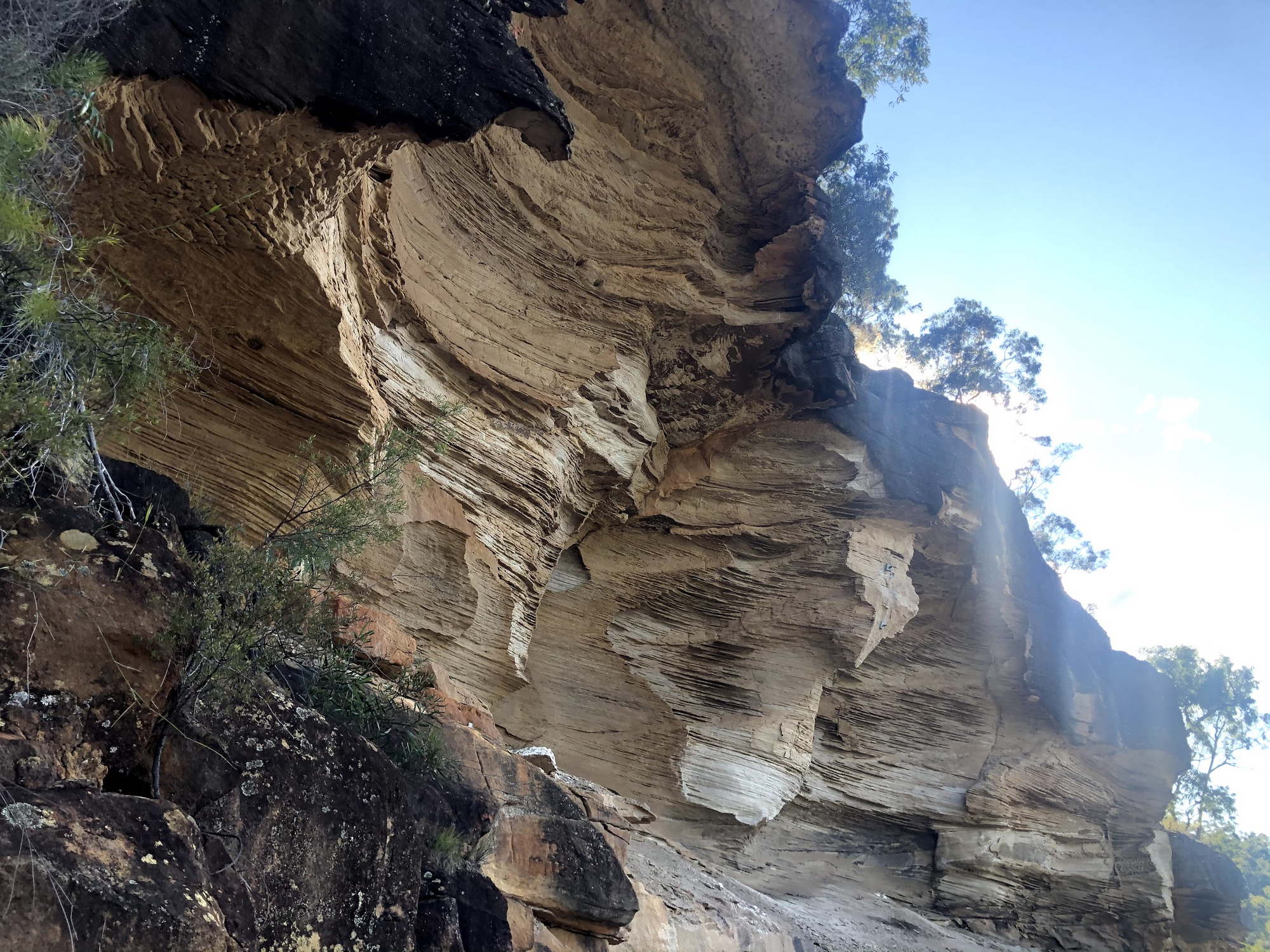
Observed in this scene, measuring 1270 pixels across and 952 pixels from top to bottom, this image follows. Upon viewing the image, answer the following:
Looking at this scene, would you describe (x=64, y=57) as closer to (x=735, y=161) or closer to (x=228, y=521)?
(x=228, y=521)

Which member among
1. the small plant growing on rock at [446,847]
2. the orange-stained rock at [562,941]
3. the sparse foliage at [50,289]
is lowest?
the orange-stained rock at [562,941]

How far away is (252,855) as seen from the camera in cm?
346

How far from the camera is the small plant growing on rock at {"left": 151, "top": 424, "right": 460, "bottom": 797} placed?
3670 millimetres

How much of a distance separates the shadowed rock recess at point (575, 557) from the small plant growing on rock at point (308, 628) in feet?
0.61

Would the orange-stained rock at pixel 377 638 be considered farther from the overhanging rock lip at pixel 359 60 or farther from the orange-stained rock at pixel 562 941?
the overhanging rock lip at pixel 359 60

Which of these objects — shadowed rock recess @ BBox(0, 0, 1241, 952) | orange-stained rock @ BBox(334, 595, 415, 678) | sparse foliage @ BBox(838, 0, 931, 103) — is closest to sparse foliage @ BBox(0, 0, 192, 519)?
shadowed rock recess @ BBox(0, 0, 1241, 952)

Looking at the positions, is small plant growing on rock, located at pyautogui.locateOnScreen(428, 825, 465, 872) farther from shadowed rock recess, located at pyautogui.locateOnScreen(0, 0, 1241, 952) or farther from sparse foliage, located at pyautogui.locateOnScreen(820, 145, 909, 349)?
sparse foliage, located at pyautogui.locateOnScreen(820, 145, 909, 349)

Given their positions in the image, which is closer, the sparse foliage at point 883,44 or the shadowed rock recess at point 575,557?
the shadowed rock recess at point 575,557

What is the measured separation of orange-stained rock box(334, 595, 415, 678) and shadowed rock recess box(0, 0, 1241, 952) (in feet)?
0.44

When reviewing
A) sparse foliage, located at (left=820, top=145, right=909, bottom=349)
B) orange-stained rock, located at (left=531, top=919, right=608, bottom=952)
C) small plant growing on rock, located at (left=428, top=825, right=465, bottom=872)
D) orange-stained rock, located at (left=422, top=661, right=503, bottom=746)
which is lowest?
orange-stained rock, located at (left=531, top=919, right=608, bottom=952)

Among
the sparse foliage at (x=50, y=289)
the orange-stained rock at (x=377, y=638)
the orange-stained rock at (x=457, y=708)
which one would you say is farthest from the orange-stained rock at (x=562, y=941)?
the sparse foliage at (x=50, y=289)

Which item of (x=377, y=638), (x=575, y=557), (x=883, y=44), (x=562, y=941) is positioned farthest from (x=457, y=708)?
(x=883, y=44)

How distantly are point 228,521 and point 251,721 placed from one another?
10.4ft

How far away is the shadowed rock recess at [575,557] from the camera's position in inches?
140
